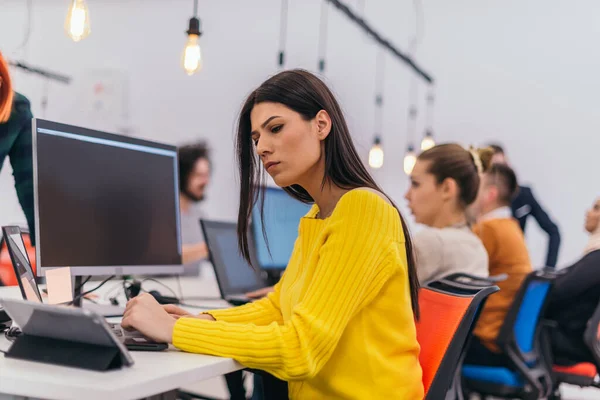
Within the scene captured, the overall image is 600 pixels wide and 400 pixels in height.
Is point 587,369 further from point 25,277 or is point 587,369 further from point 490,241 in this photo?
point 25,277

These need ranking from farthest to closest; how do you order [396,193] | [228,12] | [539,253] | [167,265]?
1. [228,12]
2. [396,193]
3. [539,253]
4. [167,265]

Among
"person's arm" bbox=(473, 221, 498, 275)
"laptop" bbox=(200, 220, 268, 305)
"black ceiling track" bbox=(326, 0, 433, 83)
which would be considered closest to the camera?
"laptop" bbox=(200, 220, 268, 305)

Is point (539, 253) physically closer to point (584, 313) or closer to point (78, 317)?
point (584, 313)

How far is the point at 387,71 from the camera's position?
5828 mm

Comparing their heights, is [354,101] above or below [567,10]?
below

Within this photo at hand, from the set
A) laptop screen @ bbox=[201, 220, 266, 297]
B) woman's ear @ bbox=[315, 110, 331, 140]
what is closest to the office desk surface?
woman's ear @ bbox=[315, 110, 331, 140]

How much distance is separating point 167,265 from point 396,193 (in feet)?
13.1

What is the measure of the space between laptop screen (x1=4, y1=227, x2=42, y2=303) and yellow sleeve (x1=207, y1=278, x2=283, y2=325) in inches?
15.4

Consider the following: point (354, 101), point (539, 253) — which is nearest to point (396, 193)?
point (354, 101)

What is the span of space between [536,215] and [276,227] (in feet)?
8.16

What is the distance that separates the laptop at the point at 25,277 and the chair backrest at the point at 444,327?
1.94 ft

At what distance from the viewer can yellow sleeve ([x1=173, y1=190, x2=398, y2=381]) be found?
1201 millimetres

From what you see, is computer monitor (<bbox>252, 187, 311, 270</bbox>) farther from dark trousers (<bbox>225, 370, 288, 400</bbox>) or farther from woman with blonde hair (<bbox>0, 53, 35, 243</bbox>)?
dark trousers (<bbox>225, 370, 288, 400</bbox>)

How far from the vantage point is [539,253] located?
17.0 ft
